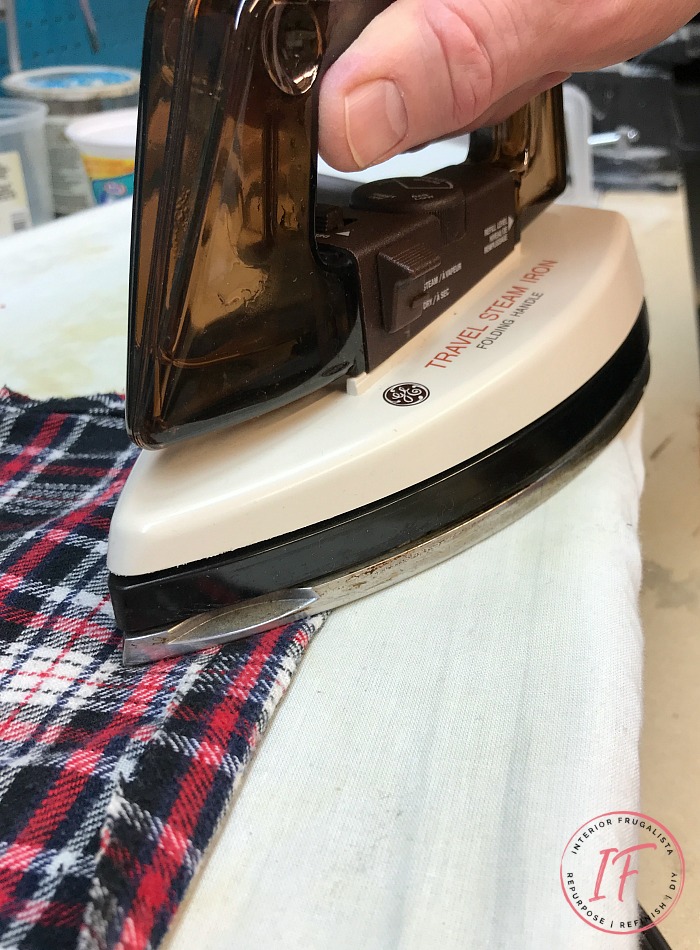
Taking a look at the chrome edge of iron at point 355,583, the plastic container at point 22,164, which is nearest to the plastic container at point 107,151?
the plastic container at point 22,164

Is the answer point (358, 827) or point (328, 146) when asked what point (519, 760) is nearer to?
point (358, 827)

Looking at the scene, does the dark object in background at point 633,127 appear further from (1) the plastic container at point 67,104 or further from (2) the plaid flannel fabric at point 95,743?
(2) the plaid flannel fabric at point 95,743

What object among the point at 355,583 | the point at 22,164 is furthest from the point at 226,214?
the point at 22,164

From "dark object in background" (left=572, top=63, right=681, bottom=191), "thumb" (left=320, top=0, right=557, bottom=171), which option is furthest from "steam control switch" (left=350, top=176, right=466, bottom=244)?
"dark object in background" (left=572, top=63, right=681, bottom=191)

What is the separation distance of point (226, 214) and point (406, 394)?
189 millimetres

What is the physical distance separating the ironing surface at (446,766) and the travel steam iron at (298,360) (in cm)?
6

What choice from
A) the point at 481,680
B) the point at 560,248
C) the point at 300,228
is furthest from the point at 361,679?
the point at 560,248

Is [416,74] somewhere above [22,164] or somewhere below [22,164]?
above

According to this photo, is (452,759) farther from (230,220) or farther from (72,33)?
(72,33)

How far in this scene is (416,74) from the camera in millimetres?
491

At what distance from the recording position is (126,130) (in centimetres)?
136

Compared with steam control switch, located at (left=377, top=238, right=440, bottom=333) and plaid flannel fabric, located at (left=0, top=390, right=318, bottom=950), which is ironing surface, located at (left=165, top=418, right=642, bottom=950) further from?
steam control switch, located at (left=377, top=238, right=440, bottom=333)

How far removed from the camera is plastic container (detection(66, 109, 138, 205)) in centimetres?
129

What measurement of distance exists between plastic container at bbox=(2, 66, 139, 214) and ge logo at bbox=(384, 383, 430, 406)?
1020mm
